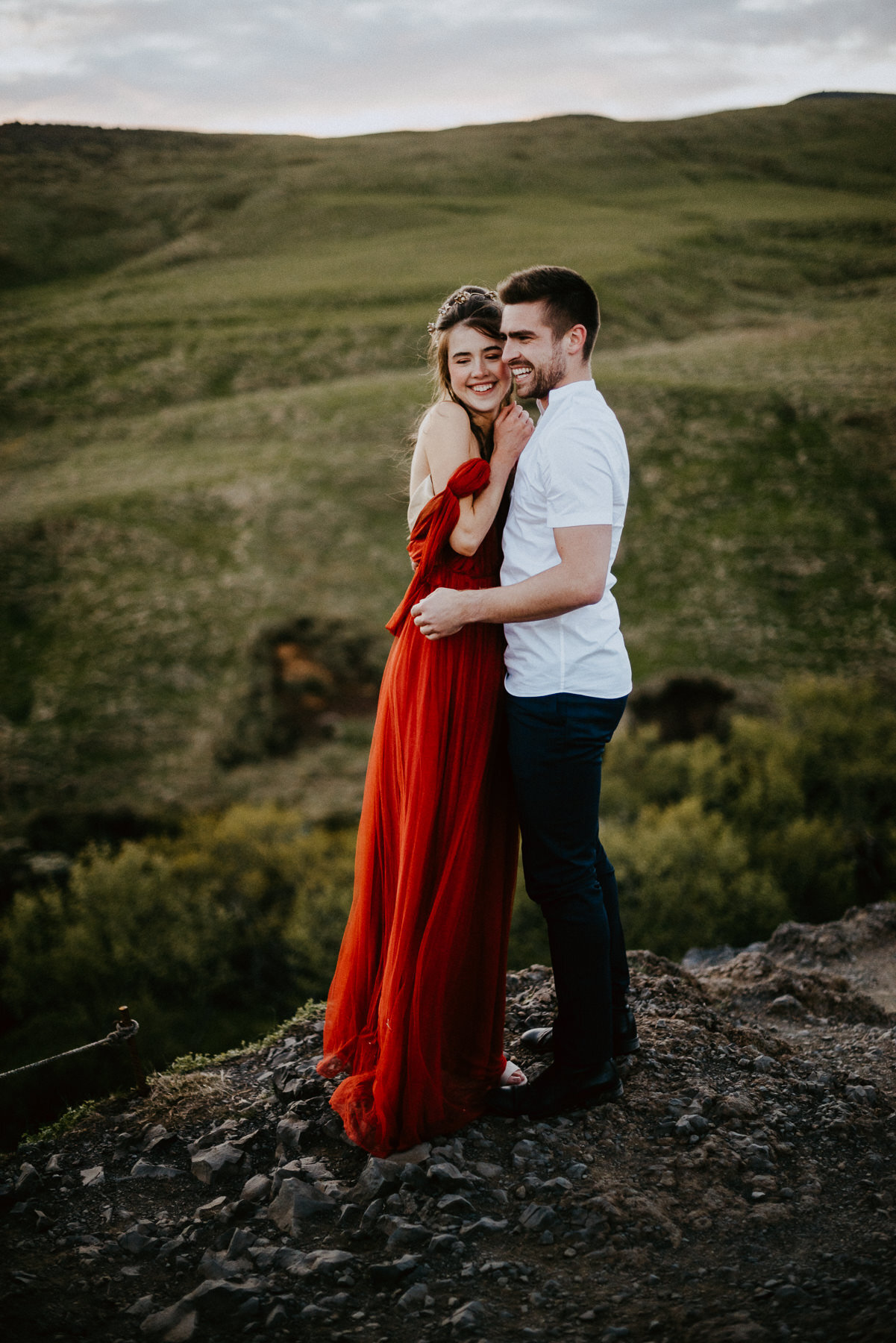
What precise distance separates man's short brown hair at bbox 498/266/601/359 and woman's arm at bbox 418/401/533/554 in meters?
0.33

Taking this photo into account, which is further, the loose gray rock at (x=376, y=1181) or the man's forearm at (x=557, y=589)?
the loose gray rock at (x=376, y=1181)

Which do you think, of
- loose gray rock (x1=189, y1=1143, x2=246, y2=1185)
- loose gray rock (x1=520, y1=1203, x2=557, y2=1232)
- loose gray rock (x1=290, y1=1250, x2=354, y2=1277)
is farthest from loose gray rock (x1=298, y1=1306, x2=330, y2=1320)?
loose gray rock (x1=189, y1=1143, x2=246, y2=1185)

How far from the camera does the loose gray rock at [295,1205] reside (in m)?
2.84

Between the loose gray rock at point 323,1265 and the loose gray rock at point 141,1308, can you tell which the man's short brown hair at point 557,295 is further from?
the loose gray rock at point 141,1308

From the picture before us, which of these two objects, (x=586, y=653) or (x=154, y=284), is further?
(x=154, y=284)

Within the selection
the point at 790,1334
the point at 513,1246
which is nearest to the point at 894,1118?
the point at 790,1334

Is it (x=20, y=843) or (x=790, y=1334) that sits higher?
(x=790, y=1334)

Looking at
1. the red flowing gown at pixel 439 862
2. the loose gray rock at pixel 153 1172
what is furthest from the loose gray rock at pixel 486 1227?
the loose gray rock at pixel 153 1172

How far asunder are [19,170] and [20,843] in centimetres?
7950

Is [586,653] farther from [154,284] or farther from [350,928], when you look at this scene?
[154,284]

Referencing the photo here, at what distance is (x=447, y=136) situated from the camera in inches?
3930

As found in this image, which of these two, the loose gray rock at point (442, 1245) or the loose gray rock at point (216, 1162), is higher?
the loose gray rock at point (442, 1245)

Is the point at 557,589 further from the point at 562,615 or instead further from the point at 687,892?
the point at 687,892

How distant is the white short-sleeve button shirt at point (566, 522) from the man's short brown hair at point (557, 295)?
21cm
